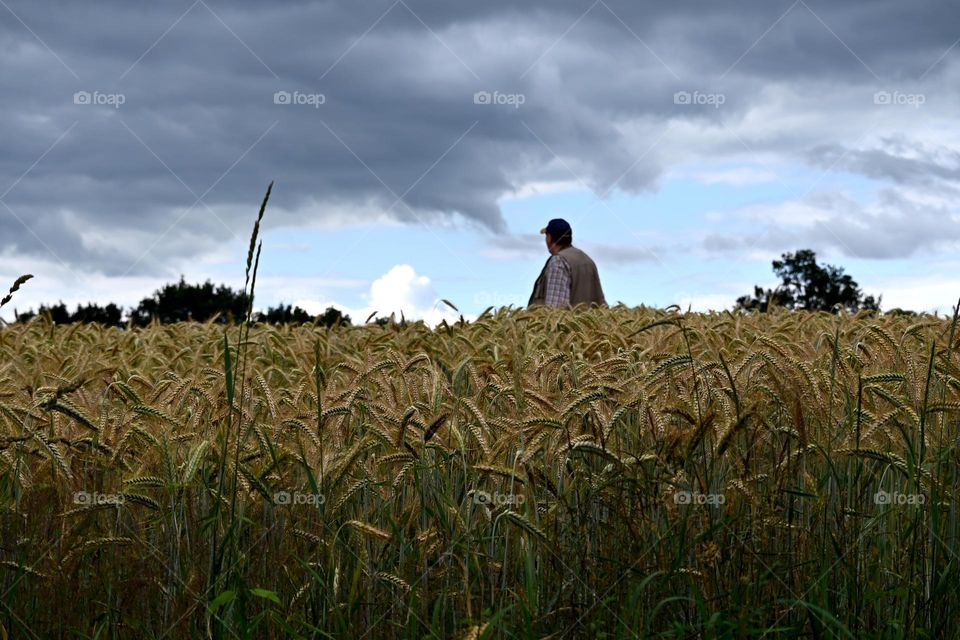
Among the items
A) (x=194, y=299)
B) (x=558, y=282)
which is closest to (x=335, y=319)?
(x=558, y=282)

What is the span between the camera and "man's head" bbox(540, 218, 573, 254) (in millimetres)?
13844

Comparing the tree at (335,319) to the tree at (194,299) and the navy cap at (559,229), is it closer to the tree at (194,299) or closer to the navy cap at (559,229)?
the navy cap at (559,229)

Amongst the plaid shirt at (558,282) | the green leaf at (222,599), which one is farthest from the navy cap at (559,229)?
the green leaf at (222,599)

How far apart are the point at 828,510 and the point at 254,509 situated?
2111 millimetres

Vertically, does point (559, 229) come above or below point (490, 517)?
above

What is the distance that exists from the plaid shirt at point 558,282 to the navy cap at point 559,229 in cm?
45

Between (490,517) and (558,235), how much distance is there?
10857 millimetres

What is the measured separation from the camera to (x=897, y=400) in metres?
3.76

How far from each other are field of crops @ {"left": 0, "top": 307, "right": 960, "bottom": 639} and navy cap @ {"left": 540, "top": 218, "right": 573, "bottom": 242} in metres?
9.74

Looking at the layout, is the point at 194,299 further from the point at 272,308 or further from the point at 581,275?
the point at 581,275

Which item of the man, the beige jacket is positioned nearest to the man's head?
the man

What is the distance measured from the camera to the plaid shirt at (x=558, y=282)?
13445mm

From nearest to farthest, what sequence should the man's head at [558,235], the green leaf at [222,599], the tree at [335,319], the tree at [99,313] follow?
1. the green leaf at [222,599]
2. the tree at [335,319]
3. the man's head at [558,235]
4. the tree at [99,313]

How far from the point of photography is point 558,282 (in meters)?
13.4
